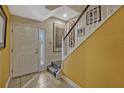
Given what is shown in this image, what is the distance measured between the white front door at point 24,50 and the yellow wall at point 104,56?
7.75 feet

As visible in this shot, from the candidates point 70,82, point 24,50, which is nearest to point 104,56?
point 70,82

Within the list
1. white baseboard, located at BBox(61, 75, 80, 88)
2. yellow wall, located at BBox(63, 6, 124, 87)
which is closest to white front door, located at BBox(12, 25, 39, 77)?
white baseboard, located at BBox(61, 75, 80, 88)

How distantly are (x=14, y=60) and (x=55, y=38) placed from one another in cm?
223

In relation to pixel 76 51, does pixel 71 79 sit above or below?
below

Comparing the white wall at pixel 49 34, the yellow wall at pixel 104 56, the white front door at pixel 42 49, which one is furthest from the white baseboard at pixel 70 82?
the white wall at pixel 49 34

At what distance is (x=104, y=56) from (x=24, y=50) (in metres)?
3.26

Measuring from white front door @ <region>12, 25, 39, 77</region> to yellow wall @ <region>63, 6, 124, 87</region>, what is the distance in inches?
93.0

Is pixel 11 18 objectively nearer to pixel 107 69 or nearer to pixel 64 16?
pixel 64 16

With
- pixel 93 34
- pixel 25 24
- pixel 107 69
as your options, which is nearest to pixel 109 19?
pixel 93 34

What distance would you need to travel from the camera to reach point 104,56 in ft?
6.53

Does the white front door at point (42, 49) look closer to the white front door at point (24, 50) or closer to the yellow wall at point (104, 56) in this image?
the white front door at point (24, 50)

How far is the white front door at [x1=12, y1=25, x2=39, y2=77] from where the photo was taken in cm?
412

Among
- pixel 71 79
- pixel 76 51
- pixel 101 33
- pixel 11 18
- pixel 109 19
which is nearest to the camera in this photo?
pixel 109 19

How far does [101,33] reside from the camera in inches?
81.7
